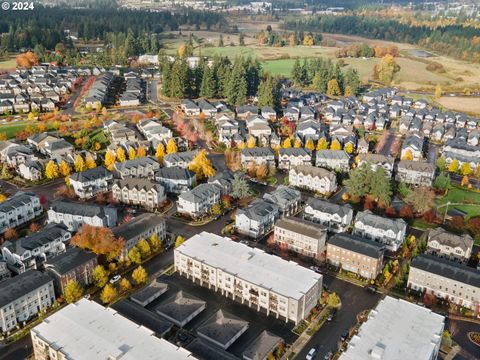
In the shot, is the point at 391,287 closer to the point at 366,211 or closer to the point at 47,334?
the point at 366,211

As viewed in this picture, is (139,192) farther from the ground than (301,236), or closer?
farther from the ground

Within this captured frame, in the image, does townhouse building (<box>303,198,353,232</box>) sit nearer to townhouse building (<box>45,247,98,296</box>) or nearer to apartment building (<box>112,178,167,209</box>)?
apartment building (<box>112,178,167,209</box>)

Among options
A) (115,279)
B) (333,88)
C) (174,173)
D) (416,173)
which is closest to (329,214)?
(416,173)

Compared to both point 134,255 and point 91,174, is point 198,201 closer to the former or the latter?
point 134,255

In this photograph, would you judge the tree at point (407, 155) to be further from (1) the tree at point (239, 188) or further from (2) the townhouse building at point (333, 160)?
(1) the tree at point (239, 188)

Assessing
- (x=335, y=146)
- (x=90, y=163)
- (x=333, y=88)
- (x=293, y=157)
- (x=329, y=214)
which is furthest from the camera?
(x=333, y=88)

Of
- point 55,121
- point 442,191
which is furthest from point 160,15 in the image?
point 442,191

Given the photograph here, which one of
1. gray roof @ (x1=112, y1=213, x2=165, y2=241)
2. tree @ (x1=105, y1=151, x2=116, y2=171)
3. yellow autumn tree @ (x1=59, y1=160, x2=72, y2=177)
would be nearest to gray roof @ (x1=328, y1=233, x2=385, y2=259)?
gray roof @ (x1=112, y1=213, x2=165, y2=241)
